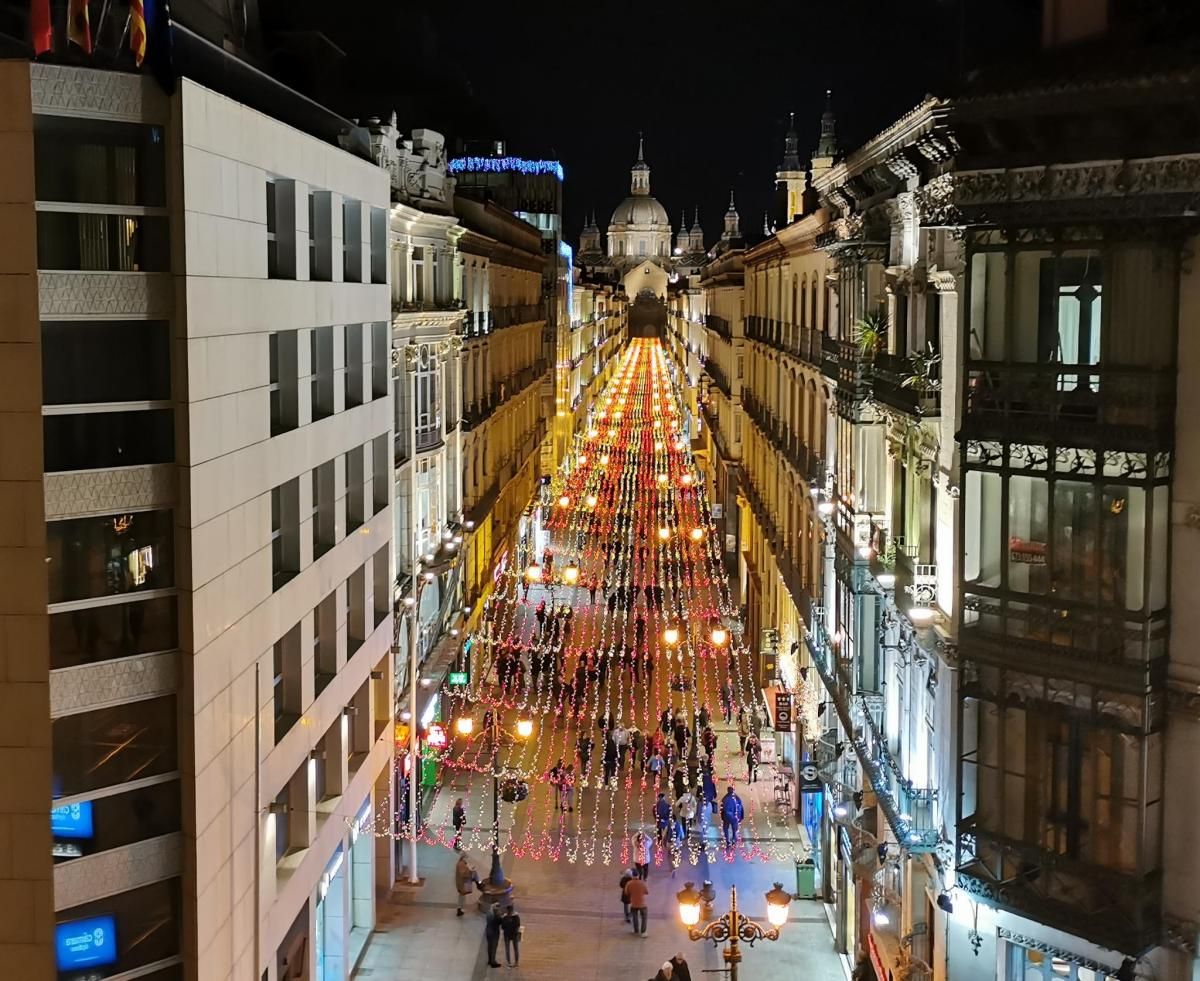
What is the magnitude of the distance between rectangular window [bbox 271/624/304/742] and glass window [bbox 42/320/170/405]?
6326 mm

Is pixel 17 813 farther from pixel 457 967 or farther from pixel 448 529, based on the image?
pixel 448 529

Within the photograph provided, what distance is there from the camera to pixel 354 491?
28.9 meters

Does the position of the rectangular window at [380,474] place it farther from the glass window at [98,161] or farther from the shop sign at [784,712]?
the glass window at [98,161]

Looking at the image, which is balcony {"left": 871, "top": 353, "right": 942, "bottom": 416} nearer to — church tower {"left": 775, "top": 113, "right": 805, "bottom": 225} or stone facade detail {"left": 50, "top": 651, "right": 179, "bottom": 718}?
stone facade detail {"left": 50, "top": 651, "right": 179, "bottom": 718}

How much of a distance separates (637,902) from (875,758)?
627 cm

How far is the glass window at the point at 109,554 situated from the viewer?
17.3 meters

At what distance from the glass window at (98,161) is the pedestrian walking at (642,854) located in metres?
18.6

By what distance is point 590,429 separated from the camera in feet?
412

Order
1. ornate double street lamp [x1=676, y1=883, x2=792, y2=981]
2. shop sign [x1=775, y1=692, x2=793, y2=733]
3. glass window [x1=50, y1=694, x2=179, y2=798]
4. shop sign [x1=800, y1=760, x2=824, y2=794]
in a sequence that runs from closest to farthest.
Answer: glass window [x1=50, y1=694, x2=179, y2=798] < ornate double street lamp [x1=676, y1=883, x2=792, y2=981] < shop sign [x1=800, y1=760, x2=824, y2=794] < shop sign [x1=775, y1=692, x2=793, y2=733]

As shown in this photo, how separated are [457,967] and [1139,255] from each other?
18.4 metres

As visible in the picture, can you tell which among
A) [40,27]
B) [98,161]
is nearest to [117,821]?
[98,161]

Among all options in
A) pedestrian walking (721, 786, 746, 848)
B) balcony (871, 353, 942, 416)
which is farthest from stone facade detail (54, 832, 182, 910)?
pedestrian walking (721, 786, 746, 848)

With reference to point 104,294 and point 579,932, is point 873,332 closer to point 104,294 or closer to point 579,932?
point 579,932

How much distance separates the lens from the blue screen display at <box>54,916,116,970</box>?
17656 millimetres
